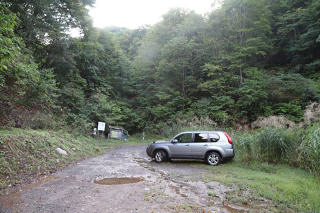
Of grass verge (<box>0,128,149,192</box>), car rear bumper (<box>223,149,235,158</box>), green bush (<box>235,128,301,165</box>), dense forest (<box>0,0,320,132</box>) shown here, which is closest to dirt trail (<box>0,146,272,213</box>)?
grass verge (<box>0,128,149,192</box>)

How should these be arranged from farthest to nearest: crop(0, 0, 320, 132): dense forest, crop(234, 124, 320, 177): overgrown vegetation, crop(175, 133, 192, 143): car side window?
crop(0, 0, 320, 132): dense forest < crop(175, 133, 192, 143): car side window < crop(234, 124, 320, 177): overgrown vegetation

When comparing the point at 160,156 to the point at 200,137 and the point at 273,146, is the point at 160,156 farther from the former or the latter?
the point at 273,146

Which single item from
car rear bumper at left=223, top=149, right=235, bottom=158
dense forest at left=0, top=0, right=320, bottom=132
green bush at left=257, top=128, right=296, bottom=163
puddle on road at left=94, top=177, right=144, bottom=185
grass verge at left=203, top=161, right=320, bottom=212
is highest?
dense forest at left=0, top=0, right=320, bottom=132

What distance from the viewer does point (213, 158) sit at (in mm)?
9141

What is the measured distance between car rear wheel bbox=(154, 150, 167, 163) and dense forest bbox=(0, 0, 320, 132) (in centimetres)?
713

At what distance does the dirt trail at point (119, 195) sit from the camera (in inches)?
165

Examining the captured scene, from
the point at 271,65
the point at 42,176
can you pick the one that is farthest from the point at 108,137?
the point at 271,65

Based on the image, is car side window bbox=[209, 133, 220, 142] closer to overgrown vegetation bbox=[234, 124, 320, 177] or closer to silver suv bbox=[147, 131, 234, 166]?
silver suv bbox=[147, 131, 234, 166]

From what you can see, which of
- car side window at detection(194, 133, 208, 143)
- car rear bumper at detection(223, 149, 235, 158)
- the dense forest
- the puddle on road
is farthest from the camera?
the dense forest

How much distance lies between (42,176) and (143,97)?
1026 inches

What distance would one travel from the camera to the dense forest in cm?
1650

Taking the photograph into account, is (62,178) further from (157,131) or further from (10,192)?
(157,131)

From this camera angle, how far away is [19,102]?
13.2m

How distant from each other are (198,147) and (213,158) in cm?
84
